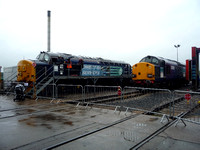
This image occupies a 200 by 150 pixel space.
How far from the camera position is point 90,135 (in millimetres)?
4703

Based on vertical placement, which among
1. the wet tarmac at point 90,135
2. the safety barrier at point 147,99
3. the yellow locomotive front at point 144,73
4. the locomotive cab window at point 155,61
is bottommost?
the wet tarmac at point 90,135

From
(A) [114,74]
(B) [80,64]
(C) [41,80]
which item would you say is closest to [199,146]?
(C) [41,80]

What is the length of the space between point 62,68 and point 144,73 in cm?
757

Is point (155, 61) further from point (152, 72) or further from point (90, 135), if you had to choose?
point (90, 135)

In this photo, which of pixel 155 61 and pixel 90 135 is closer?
pixel 90 135

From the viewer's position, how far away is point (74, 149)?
150 inches

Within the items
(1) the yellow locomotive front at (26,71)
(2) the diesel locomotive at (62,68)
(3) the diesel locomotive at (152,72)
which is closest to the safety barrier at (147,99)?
(2) the diesel locomotive at (62,68)

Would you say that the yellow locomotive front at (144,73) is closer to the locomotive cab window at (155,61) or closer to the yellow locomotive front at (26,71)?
the locomotive cab window at (155,61)

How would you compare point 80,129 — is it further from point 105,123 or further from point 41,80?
point 41,80

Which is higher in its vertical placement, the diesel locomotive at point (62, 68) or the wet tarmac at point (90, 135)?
the diesel locomotive at point (62, 68)

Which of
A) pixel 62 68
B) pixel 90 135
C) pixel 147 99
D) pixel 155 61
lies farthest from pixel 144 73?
pixel 90 135

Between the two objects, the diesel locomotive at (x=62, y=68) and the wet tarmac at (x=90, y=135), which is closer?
the wet tarmac at (x=90, y=135)

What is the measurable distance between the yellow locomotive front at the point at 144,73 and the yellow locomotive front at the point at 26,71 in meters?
9.42

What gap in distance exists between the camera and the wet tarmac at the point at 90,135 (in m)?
4.05
